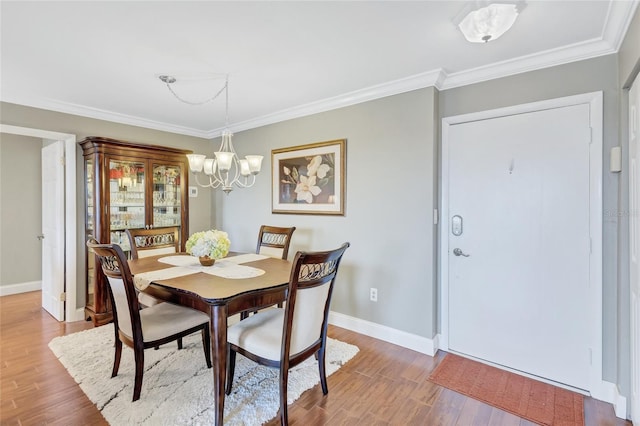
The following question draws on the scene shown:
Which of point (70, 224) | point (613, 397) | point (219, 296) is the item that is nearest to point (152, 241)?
point (70, 224)

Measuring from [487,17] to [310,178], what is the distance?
2.17 m

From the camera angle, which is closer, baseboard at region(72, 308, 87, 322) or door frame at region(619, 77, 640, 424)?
door frame at region(619, 77, 640, 424)

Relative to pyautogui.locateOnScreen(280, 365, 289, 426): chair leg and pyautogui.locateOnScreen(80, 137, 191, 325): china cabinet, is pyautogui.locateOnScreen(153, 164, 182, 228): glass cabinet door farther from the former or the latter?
pyautogui.locateOnScreen(280, 365, 289, 426): chair leg

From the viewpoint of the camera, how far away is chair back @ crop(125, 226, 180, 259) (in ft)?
9.50

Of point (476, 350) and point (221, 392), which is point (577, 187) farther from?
point (221, 392)

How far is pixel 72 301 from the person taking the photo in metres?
3.29

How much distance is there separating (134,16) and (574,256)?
10.5ft

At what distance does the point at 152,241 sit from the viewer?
10.0 ft

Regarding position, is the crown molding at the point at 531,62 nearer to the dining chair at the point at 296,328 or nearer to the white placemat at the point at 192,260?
the dining chair at the point at 296,328

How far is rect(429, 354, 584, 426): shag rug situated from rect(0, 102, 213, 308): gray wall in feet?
12.0

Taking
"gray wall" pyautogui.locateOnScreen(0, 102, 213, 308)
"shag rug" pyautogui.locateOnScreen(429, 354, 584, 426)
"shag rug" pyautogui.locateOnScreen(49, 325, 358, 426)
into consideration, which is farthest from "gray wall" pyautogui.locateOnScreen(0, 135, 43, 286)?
"shag rug" pyautogui.locateOnScreen(429, 354, 584, 426)

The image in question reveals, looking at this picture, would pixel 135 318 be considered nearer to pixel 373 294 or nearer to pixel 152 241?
pixel 152 241

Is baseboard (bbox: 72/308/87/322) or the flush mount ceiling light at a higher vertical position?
the flush mount ceiling light

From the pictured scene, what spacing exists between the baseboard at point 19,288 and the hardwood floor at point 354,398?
216cm
